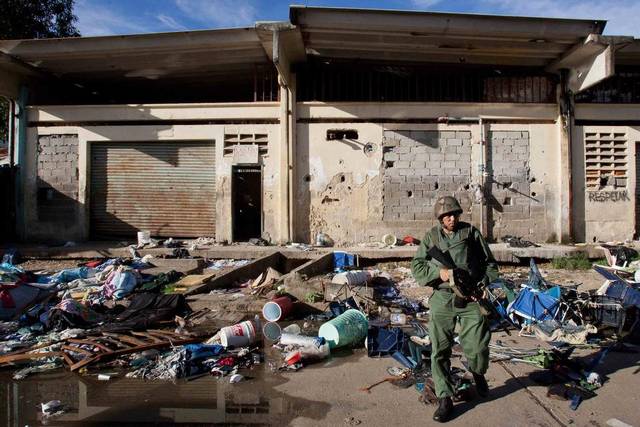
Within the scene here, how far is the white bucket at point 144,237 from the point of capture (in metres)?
10.3

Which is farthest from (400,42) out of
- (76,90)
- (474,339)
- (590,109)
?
(76,90)

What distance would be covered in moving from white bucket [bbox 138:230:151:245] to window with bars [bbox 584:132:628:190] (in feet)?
36.4

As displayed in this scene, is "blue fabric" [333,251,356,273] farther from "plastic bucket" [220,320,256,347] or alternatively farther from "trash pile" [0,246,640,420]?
"plastic bucket" [220,320,256,347]

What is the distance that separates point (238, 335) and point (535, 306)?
3603 millimetres

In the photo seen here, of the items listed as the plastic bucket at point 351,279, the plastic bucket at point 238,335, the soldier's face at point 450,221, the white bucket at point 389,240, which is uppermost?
the soldier's face at point 450,221

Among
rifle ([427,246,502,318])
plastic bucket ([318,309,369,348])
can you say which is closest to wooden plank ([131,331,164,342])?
plastic bucket ([318,309,369,348])

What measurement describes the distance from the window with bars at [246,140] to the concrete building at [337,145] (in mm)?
36

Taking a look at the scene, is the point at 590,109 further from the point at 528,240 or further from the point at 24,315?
the point at 24,315

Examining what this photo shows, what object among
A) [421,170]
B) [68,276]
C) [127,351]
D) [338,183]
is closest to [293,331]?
[127,351]

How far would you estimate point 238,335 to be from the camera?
4.61 metres

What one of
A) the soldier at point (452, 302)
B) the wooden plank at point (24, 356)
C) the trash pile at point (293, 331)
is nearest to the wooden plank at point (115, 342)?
the trash pile at point (293, 331)

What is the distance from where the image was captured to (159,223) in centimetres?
1118

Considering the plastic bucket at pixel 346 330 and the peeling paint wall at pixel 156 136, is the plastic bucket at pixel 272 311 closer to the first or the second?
the plastic bucket at pixel 346 330

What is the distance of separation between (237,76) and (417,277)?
987 centimetres
